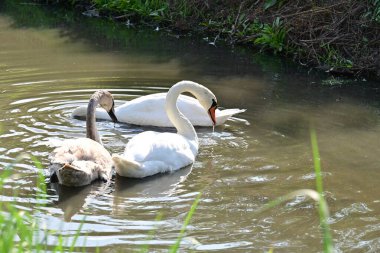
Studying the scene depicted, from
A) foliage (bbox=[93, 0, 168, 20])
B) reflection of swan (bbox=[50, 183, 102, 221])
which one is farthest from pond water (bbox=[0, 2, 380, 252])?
foliage (bbox=[93, 0, 168, 20])

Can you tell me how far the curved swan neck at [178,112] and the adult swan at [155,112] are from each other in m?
0.56

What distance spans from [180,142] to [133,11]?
7.25 metres

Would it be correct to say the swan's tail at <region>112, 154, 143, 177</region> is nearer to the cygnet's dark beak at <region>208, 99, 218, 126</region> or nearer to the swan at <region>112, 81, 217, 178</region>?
the swan at <region>112, 81, 217, 178</region>

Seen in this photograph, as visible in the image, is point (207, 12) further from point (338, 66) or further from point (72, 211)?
point (72, 211)

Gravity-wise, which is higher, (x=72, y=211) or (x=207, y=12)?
(x=207, y=12)

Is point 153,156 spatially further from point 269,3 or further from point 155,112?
point 269,3

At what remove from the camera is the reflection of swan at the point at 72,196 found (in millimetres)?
6164

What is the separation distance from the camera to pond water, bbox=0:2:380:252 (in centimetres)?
576

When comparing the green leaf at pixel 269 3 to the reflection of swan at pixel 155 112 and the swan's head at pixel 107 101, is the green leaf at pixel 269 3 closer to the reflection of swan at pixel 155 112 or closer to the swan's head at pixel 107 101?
the reflection of swan at pixel 155 112

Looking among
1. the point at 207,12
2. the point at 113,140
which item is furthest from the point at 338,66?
the point at 113,140

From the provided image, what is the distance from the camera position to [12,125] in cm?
812

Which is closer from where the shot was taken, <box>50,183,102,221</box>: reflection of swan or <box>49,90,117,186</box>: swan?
<box>50,183,102,221</box>: reflection of swan

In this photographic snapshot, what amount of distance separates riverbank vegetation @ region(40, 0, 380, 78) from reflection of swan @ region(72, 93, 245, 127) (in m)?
2.98

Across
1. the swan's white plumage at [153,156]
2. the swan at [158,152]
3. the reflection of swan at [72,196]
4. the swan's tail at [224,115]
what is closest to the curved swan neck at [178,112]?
the swan at [158,152]
